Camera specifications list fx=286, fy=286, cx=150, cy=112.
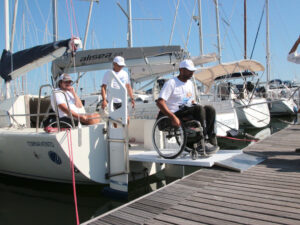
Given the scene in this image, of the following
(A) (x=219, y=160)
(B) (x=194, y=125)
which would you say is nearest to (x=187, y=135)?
(B) (x=194, y=125)

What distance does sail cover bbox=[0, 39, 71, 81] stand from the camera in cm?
705

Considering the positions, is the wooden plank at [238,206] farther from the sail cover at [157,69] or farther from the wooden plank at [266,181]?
the sail cover at [157,69]

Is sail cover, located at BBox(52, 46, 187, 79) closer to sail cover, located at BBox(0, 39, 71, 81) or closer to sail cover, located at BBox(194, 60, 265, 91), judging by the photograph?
sail cover, located at BBox(0, 39, 71, 81)

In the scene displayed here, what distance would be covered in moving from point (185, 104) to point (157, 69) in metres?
6.26

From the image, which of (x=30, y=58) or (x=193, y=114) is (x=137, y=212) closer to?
(x=193, y=114)

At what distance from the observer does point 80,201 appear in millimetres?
4777

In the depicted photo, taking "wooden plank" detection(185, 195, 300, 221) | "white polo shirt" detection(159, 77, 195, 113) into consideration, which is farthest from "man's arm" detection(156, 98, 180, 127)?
"wooden plank" detection(185, 195, 300, 221)

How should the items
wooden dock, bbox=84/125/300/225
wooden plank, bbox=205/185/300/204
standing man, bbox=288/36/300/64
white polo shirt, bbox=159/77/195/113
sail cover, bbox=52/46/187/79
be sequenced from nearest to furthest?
wooden dock, bbox=84/125/300/225
wooden plank, bbox=205/185/300/204
white polo shirt, bbox=159/77/195/113
standing man, bbox=288/36/300/64
sail cover, bbox=52/46/187/79

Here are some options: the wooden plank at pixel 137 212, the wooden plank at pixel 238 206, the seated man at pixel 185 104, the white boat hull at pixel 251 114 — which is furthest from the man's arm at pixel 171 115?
the white boat hull at pixel 251 114

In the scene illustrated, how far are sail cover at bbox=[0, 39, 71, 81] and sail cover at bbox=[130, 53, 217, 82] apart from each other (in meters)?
3.65

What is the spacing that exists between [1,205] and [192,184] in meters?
3.40

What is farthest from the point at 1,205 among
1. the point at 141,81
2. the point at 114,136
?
the point at 141,81

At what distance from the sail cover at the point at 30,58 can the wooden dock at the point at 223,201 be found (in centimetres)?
483

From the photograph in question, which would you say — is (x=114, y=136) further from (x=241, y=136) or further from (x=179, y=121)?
(x=241, y=136)
